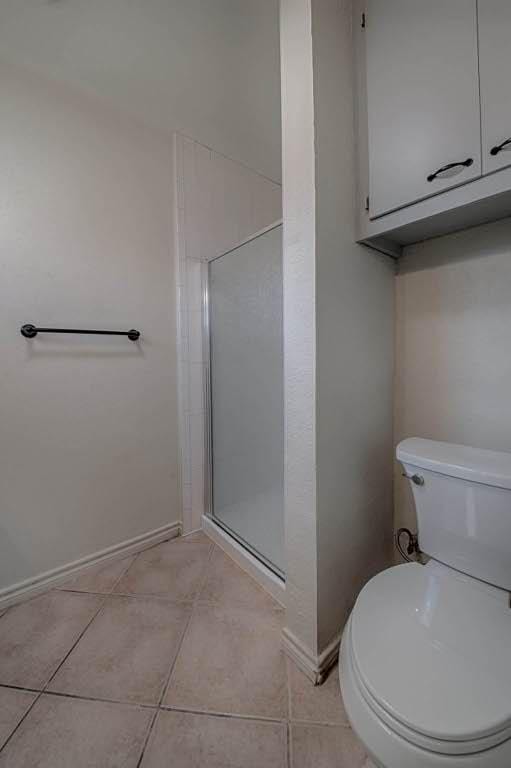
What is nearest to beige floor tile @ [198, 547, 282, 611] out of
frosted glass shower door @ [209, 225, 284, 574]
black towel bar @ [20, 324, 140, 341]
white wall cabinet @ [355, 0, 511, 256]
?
frosted glass shower door @ [209, 225, 284, 574]

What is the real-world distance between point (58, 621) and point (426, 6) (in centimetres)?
231

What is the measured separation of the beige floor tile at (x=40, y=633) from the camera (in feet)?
3.34

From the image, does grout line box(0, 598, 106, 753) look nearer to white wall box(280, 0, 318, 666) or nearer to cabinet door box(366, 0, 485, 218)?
white wall box(280, 0, 318, 666)

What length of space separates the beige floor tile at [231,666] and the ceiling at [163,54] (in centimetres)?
220

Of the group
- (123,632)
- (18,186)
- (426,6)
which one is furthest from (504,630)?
(18,186)

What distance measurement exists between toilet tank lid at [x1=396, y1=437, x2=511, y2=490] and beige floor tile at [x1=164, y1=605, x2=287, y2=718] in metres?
0.81

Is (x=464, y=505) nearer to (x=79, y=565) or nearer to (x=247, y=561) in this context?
(x=247, y=561)

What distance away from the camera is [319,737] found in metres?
0.84

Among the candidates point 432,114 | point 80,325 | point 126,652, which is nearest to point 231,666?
point 126,652

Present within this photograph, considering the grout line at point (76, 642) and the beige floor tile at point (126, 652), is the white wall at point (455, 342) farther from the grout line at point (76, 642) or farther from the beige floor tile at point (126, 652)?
the grout line at point (76, 642)

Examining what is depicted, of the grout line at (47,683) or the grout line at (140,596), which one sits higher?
the grout line at (140,596)

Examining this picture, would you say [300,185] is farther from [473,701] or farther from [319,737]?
[319,737]

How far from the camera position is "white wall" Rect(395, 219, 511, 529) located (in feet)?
3.27

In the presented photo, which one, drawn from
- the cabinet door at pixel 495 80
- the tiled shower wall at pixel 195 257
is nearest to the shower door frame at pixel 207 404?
the tiled shower wall at pixel 195 257
